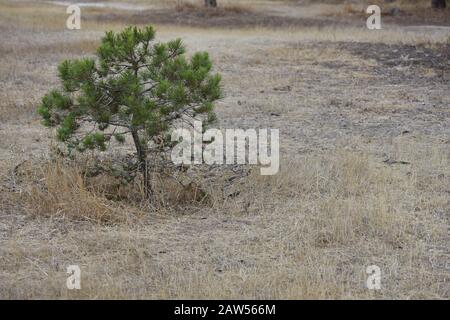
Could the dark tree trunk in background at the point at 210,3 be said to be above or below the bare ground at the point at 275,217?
above

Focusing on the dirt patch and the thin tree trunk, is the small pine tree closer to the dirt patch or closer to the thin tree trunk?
the dirt patch

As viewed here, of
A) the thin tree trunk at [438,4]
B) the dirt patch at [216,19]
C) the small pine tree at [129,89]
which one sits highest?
the thin tree trunk at [438,4]

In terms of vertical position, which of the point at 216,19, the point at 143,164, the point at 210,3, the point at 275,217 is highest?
the point at 210,3

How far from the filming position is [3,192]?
6637mm

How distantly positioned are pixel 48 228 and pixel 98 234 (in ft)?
1.63

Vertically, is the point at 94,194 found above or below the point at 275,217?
above

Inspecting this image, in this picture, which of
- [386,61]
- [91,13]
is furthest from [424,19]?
[91,13]

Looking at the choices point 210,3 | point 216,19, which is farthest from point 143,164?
point 210,3

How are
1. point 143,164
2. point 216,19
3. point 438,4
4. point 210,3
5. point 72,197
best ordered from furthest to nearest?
point 210,3 → point 438,4 → point 216,19 → point 143,164 → point 72,197

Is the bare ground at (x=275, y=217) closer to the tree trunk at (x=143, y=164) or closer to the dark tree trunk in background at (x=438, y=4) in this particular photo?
the tree trunk at (x=143, y=164)

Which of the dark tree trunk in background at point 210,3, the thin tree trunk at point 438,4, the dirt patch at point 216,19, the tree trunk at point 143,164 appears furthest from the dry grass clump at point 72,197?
the thin tree trunk at point 438,4

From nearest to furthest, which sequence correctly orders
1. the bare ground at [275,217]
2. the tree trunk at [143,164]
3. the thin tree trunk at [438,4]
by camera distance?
1. the bare ground at [275,217]
2. the tree trunk at [143,164]
3. the thin tree trunk at [438,4]

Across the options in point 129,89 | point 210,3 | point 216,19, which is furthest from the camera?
point 210,3

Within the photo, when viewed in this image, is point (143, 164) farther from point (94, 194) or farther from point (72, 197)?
point (72, 197)
